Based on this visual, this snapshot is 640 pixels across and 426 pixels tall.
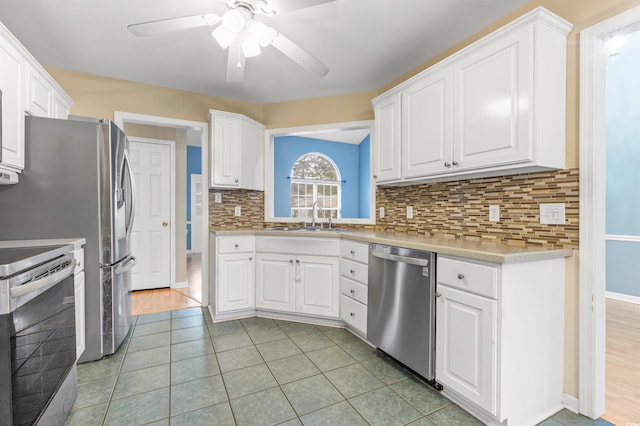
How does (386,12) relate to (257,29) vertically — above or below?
above

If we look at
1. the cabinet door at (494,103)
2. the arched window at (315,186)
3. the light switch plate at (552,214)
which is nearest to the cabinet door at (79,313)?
the cabinet door at (494,103)

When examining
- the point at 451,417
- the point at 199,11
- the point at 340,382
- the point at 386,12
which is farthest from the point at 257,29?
the point at 451,417

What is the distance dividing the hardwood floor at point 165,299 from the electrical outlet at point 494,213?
3.08 metres

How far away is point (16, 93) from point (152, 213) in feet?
7.89

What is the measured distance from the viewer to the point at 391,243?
2016 millimetres

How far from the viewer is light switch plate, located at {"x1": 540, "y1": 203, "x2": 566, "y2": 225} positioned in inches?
67.0

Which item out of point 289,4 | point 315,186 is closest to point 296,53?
point 289,4

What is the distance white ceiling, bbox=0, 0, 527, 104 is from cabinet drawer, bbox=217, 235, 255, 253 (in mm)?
1587

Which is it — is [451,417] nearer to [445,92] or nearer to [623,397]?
[623,397]

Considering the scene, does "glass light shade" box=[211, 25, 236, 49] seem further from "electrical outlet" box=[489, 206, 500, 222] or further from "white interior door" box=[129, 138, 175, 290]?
"white interior door" box=[129, 138, 175, 290]

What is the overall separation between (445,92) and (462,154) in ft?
1.47

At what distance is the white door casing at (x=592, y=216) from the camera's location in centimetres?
158

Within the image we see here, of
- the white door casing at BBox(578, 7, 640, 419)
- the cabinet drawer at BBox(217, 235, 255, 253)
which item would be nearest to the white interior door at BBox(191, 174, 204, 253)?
the cabinet drawer at BBox(217, 235, 255, 253)

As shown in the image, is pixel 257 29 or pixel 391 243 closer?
pixel 257 29
